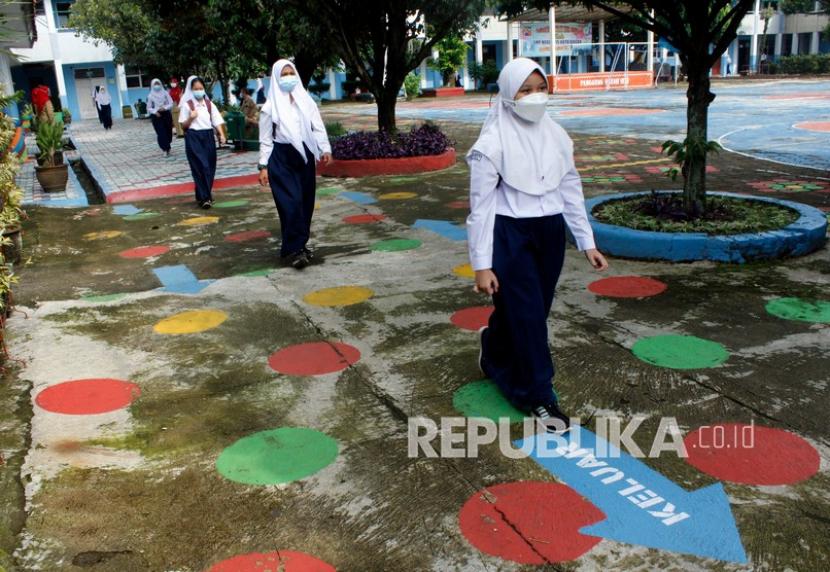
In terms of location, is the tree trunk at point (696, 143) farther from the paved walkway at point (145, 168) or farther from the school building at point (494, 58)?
the school building at point (494, 58)

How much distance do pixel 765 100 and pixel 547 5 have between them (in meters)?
20.2

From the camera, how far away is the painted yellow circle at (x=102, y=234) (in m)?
8.24

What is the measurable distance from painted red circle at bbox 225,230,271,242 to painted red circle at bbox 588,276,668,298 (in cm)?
372

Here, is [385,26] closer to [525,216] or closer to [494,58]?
[525,216]

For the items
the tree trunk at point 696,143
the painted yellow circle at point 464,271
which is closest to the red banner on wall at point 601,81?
the tree trunk at point 696,143

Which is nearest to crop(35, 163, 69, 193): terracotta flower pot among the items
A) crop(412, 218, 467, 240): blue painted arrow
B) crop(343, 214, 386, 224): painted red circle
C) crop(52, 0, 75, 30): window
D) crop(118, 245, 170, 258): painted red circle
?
crop(118, 245, 170, 258): painted red circle

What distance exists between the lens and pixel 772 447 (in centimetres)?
309

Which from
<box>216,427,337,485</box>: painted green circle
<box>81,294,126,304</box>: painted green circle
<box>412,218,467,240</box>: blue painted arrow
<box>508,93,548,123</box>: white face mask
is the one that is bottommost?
<box>216,427,337,485</box>: painted green circle

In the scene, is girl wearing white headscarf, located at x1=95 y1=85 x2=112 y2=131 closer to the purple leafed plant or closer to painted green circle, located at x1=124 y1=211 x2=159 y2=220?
the purple leafed plant

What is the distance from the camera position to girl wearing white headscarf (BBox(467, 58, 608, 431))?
331 centimetres

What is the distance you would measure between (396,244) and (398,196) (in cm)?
275

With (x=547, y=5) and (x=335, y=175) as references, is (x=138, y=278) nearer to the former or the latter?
(x=547, y=5)

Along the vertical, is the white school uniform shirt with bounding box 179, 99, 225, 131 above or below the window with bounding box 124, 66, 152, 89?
below

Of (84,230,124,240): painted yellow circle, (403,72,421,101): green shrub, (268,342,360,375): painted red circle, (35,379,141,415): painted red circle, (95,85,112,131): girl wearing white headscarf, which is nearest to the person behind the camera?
(35,379,141,415): painted red circle
